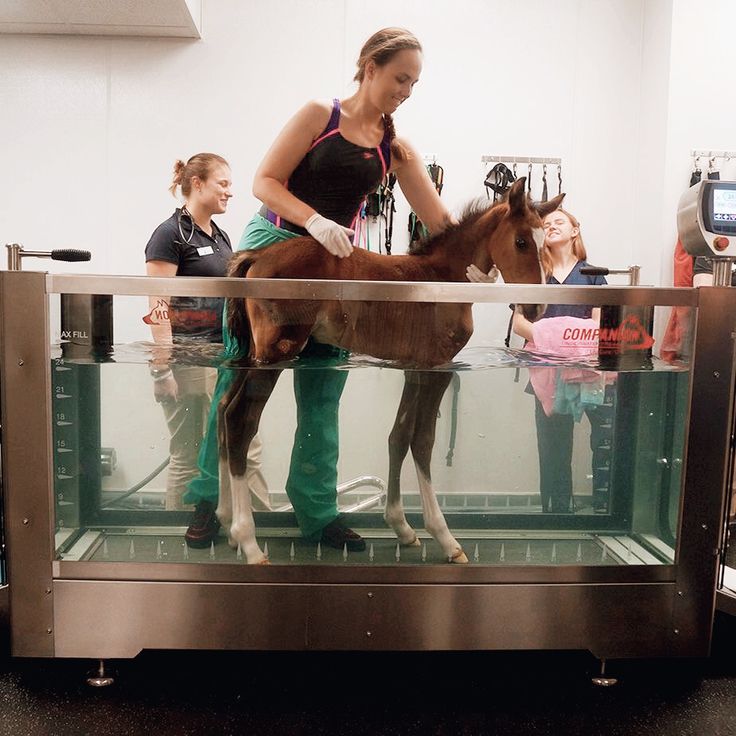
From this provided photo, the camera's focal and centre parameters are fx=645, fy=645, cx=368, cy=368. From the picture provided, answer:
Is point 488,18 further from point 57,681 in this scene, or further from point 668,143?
point 57,681

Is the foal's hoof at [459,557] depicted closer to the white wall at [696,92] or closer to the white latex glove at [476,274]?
the white latex glove at [476,274]

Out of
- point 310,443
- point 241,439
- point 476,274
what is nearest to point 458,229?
point 476,274

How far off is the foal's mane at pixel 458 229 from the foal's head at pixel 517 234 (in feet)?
0.11

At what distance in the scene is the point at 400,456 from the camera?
172 cm

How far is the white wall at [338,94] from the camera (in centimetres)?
326

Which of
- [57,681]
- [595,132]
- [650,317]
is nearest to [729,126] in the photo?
[595,132]

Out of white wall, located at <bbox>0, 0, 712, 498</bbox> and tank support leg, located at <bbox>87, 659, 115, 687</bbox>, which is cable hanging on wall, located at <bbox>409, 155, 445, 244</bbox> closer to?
white wall, located at <bbox>0, 0, 712, 498</bbox>

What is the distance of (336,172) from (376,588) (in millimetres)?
1183

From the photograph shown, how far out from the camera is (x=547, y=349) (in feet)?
5.36

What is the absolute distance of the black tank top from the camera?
1.89 meters

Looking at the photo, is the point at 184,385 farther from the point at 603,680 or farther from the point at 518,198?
the point at 603,680

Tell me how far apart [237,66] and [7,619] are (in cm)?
273

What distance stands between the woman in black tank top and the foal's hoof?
244 millimetres

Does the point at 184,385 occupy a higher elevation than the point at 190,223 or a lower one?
lower
